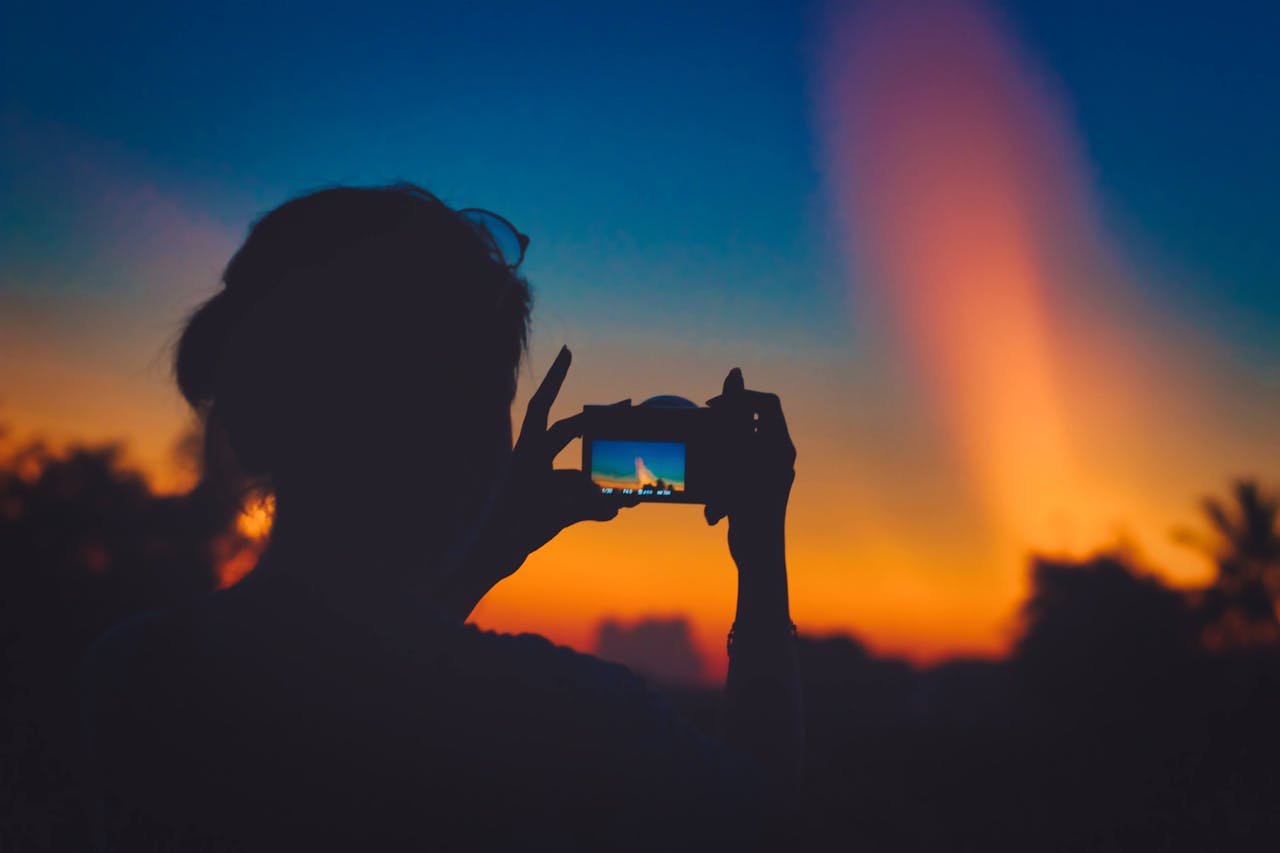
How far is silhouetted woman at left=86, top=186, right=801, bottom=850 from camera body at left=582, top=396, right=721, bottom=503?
116 cm

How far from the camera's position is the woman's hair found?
4.87 feet

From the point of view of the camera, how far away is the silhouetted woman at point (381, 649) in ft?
4.02

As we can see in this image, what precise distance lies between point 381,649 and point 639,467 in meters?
1.80

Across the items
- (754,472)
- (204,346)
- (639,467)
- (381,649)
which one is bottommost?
(381,649)

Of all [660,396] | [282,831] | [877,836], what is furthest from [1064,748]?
[282,831]

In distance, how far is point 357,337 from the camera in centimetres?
150

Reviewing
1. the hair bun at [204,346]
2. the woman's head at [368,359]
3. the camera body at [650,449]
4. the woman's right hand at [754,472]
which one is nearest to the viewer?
the woman's head at [368,359]

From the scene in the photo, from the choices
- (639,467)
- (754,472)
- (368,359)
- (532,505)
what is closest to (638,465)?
(639,467)

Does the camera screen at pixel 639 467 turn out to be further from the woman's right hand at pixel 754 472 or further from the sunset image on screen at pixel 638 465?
the woman's right hand at pixel 754 472

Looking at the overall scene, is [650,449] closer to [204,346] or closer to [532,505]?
[532,505]

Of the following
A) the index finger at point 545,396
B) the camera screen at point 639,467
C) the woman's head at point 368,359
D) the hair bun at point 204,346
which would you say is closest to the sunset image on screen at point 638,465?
the camera screen at point 639,467

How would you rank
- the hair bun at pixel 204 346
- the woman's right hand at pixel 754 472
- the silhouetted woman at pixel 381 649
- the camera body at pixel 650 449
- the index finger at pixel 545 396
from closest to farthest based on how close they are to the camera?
the silhouetted woman at pixel 381 649 < the hair bun at pixel 204 346 < the woman's right hand at pixel 754 472 < the index finger at pixel 545 396 < the camera body at pixel 650 449

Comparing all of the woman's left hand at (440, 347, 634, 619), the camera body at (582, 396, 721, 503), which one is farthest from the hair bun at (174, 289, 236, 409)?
the camera body at (582, 396, 721, 503)

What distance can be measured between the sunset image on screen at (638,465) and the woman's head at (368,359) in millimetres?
1371
